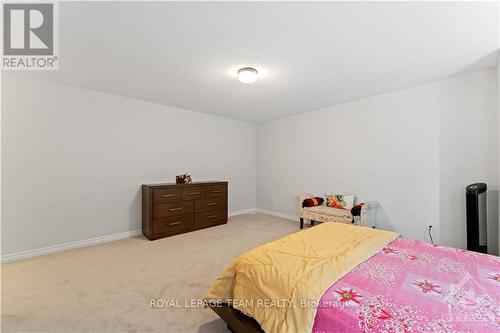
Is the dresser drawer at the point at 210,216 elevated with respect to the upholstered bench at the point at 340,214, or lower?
lower

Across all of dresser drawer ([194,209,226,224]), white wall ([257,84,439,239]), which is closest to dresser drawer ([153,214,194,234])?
dresser drawer ([194,209,226,224])

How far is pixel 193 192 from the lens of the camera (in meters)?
4.22

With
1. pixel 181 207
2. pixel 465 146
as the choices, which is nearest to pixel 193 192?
pixel 181 207

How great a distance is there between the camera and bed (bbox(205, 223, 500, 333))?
1034 millimetres

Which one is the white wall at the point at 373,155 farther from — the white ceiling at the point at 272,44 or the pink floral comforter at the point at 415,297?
the pink floral comforter at the point at 415,297

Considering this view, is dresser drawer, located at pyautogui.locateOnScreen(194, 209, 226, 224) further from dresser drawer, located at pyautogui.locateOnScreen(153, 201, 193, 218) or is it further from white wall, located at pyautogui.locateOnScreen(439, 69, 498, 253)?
white wall, located at pyautogui.locateOnScreen(439, 69, 498, 253)

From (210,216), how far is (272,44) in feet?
11.2

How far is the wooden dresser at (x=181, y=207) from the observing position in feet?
12.1

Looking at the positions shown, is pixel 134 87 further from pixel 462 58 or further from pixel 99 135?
pixel 462 58

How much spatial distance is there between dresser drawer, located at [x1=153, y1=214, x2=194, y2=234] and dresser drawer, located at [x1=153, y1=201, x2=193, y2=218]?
3.0 inches

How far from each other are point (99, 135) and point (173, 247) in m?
2.25

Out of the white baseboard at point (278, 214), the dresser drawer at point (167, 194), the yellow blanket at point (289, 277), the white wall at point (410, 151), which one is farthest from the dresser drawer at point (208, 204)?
the yellow blanket at point (289, 277)

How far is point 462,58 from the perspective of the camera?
2531 mm

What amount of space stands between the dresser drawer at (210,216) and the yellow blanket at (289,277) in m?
2.72
